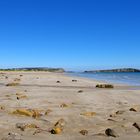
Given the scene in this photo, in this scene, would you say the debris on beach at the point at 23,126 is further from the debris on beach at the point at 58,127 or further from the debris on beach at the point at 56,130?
the debris on beach at the point at 56,130

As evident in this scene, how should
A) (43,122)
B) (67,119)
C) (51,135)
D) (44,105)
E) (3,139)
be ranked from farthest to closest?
(44,105)
(67,119)
(43,122)
(51,135)
(3,139)

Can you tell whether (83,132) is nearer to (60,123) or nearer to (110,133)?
(110,133)

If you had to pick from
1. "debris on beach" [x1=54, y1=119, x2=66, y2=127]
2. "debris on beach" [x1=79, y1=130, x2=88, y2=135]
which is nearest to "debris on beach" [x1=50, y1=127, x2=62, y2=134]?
"debris on beach" [x1=79, y1=130, x2=88, y2=135]

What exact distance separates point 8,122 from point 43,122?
3.37 ft

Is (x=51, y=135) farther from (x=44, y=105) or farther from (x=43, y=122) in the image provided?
(x=44, y=105)

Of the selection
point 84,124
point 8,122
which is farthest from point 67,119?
point 8,122

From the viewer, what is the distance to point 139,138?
26.9 ft

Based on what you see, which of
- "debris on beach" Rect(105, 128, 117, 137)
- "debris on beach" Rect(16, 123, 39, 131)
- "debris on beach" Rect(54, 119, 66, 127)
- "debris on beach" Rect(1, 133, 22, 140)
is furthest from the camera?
"debris on beach" Rect(54, 119, 66, 127)

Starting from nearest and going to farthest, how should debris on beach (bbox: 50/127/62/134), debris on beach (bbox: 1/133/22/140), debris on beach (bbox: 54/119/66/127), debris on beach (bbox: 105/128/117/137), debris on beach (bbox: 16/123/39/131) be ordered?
debris on beach (bbox: 1/133/22/140)
debris on beach (bbox: 105/128/117/137)
debris on beach (bbox: 50/127/62/134)
debris on beach (bbox: 16/123/39/131)
debris on beach (bbox: 54/119/66/127)

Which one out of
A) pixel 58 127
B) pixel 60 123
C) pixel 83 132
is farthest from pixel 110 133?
pixel 60 123

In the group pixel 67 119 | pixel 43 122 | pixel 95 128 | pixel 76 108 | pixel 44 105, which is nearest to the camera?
pixel 95 128

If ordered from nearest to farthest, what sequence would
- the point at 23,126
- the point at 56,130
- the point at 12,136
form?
the point at 12,136
the point at 56,130
the point at 23,126

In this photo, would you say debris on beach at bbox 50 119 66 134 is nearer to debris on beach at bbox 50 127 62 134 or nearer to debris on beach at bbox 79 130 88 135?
debris on beach at bbox 50 127 62 134

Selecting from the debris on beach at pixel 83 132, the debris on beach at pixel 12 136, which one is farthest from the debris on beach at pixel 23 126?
the debris on beach at pixel 83 132
